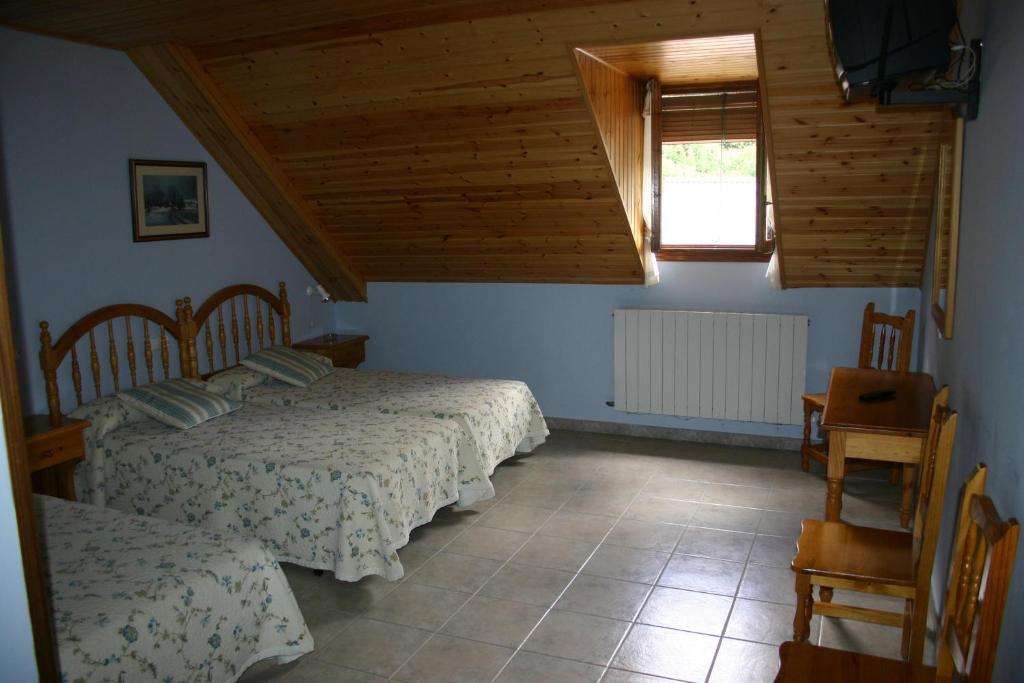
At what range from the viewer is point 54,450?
3773mm

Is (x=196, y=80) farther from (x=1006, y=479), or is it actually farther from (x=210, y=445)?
(x=1006, y=479)

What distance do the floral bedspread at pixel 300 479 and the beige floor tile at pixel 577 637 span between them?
659 millimetres

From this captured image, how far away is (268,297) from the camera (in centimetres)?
550

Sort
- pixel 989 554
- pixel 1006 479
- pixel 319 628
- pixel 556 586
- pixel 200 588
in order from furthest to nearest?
pixel 556 586, pixel 319 628, pixel 200 588, pixel 1006 479, pixel 989 554

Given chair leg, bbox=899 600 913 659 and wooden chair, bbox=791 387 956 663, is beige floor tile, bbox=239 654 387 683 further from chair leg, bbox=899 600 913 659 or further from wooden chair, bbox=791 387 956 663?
chair leg, bbox=899 600 913 659

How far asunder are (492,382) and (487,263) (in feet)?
3.19

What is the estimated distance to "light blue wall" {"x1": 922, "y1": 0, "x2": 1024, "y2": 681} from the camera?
1.81 m

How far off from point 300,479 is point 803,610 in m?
1.98

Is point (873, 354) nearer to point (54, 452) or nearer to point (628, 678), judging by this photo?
point (628, 678)

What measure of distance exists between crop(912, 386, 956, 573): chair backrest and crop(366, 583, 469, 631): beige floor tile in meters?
1.69

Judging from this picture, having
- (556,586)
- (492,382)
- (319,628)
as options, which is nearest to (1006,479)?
(556,586)

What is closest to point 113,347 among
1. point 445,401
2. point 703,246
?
point 445,401

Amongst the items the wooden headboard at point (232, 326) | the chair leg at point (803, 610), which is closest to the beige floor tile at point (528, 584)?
the chair leg at point (803, 610)

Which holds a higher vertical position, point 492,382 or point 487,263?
point 487,263
